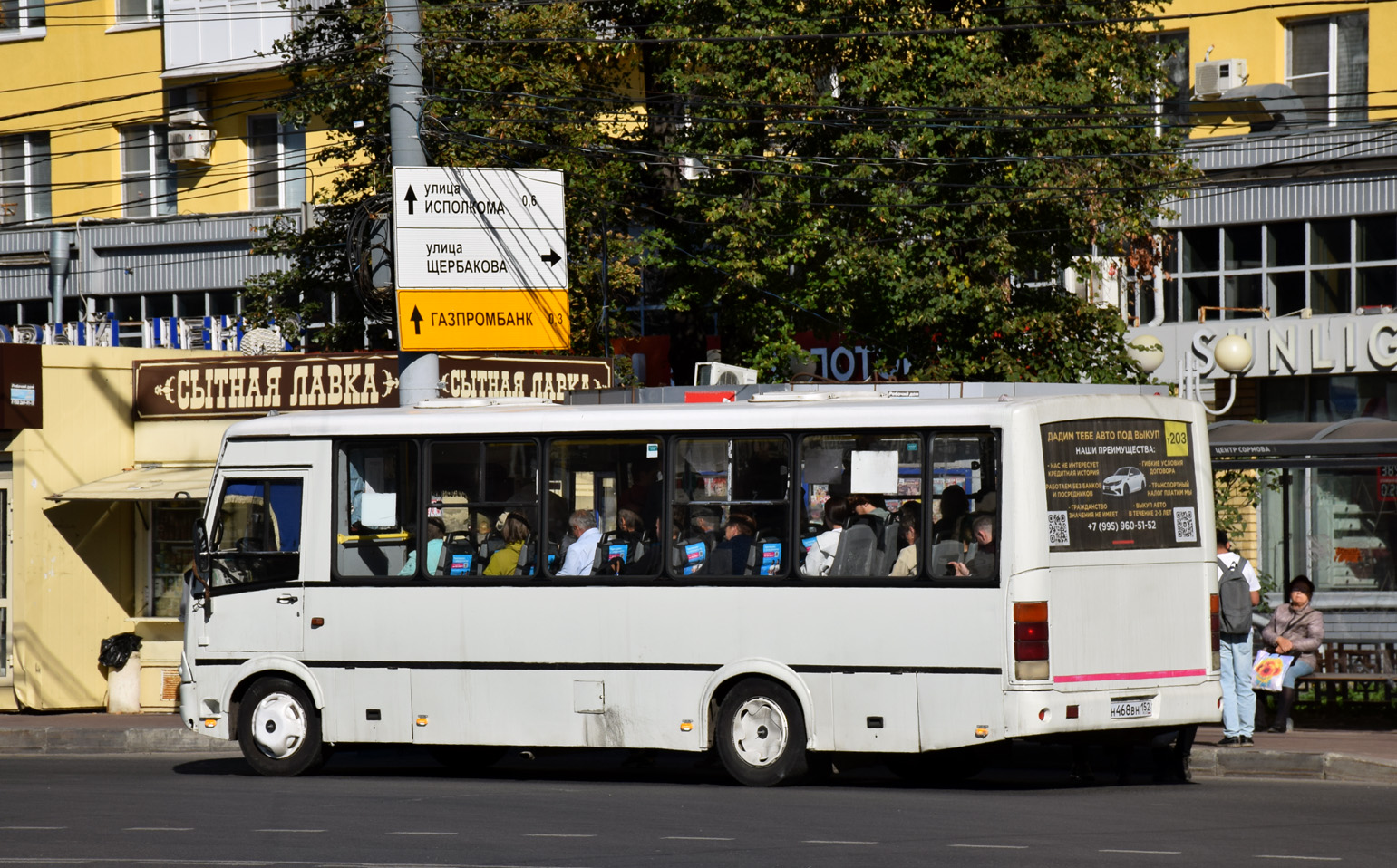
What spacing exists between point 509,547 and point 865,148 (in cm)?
804

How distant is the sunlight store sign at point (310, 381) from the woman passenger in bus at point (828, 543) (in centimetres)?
798

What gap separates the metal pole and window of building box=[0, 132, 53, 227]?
20.3 m

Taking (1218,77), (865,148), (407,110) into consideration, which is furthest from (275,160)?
(407,110)

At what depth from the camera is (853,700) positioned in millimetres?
12281

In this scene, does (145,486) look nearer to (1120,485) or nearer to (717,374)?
(717,374)

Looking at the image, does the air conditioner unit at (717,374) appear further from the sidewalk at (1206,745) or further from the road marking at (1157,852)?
the road marking at (1157,852)

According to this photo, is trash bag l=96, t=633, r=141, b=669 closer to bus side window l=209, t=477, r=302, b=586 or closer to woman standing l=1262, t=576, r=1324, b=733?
bus side window l=209, t=477, r=302, b=586

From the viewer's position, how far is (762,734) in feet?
41.4

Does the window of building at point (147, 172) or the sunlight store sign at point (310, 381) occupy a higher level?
the window of building at point (147, 172)

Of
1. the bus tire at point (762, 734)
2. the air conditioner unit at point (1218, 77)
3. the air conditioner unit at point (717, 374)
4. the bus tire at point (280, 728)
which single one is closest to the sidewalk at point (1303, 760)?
the bus tire at point (762, 734)

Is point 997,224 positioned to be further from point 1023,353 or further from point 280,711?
point 280,711

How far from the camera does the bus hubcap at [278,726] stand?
13883mm

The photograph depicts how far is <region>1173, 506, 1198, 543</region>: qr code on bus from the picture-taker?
494 inches

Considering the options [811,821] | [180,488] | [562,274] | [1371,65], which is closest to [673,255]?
[562,274]
